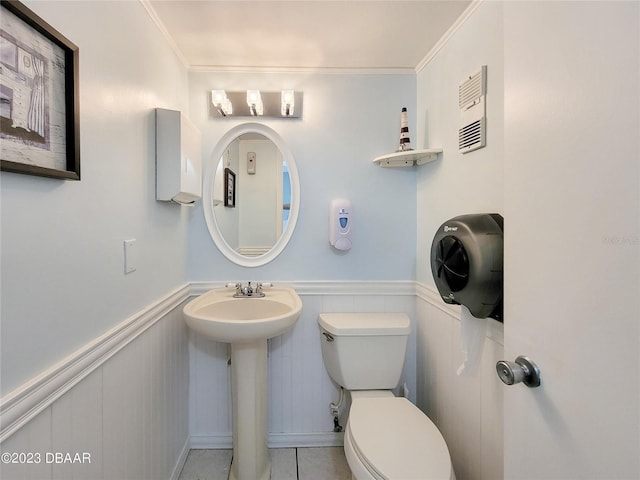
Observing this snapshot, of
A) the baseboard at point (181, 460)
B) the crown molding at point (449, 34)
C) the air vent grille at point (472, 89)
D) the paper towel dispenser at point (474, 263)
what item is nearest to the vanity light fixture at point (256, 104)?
the crown molding at point (449, 34)

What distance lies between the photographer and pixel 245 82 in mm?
1666

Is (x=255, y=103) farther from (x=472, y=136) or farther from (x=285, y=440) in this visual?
(x=285, y=440)

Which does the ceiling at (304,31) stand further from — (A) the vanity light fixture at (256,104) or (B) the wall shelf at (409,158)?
(B) the wall shelf at (409,158)

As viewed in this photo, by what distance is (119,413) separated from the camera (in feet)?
3.23

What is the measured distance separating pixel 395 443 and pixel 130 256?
116cm

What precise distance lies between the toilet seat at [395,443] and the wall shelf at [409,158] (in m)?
1.17

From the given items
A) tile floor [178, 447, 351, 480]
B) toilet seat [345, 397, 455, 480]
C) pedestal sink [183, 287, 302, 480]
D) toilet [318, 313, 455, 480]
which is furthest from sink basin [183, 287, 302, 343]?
tile floor [178, 447, 351, 480]

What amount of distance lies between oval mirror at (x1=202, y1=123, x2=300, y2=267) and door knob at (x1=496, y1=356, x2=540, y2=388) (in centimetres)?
126

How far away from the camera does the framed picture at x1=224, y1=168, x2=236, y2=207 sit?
174 centimetres

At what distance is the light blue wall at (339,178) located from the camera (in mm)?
1685

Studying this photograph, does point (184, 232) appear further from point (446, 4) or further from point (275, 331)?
point (446, 4)

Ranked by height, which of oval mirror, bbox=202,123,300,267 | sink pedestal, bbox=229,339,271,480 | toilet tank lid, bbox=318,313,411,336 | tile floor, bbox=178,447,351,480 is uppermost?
oval mirror, bbox=202,123,300,267

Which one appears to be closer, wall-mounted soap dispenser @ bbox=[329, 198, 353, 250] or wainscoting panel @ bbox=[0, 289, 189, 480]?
wainscoting panel @ bbox=[0, 289, 189, 480]

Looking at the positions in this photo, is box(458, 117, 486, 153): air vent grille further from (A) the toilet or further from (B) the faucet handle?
(B) the faucet handle
